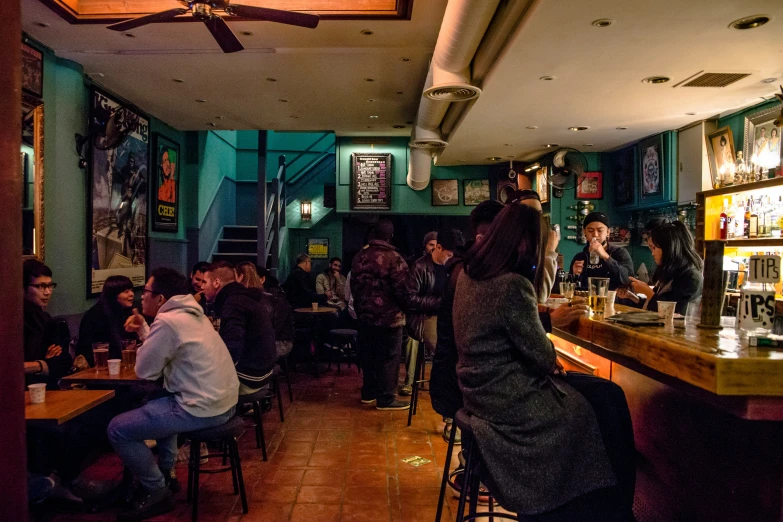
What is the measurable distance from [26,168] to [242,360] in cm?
297

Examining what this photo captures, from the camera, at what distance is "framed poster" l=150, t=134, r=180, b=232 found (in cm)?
814

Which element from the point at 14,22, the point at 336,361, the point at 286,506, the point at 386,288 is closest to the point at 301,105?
the point at 386,288

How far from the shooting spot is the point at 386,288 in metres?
5.61

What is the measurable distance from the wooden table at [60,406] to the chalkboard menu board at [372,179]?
719 cm

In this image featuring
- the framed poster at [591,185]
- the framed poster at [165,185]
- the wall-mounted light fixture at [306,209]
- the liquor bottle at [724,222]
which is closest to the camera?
the liquor bottle at [724,222]

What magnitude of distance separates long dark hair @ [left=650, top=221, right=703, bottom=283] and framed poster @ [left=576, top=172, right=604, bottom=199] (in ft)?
15.1

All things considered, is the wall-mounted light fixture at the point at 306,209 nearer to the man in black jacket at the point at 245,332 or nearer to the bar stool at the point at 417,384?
the bar stool at the point at 417,384

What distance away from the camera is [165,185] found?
845 cm

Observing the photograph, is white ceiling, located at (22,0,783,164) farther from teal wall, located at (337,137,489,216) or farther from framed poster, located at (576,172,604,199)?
teal wall, located at (337,137,489,216)

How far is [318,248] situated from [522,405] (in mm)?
9745

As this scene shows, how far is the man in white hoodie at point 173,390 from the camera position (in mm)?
3070

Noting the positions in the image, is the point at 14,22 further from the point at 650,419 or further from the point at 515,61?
the point at 515,61

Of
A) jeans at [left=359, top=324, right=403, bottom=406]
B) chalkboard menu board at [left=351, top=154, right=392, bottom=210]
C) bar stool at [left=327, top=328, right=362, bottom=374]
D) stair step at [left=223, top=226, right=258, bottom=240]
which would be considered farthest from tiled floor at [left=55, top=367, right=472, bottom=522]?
stair step at [left=223, top=226, right=258, bottom=240]

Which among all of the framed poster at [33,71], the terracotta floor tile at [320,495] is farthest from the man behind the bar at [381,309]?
the framed poster at [33,71]
